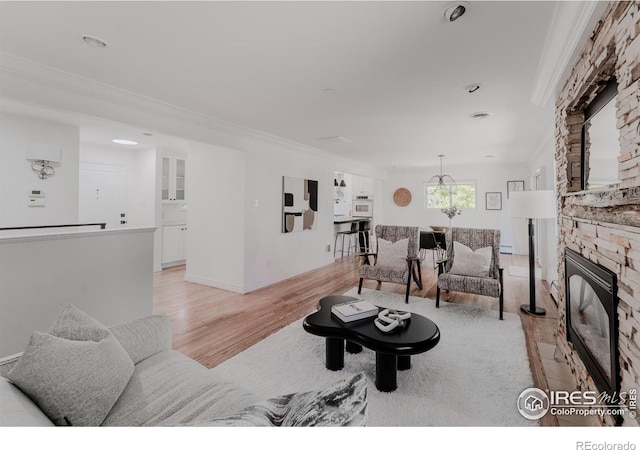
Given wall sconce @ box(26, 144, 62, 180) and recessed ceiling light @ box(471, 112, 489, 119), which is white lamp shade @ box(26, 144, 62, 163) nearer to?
wall sconce @ box(26, 144, 62, 180)

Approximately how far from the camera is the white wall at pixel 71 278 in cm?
225

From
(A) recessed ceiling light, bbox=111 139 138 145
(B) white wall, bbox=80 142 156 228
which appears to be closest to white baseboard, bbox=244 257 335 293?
(B) white wall, bbox=80 142 156 228

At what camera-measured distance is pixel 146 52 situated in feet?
7.02

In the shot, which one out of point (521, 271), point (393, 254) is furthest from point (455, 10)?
point (521, 271)

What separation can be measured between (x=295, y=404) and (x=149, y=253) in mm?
2878

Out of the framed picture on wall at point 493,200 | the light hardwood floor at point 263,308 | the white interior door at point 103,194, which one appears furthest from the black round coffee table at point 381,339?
the framed picture on wall at point 493,200

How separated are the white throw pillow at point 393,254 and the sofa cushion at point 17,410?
3.76 meters

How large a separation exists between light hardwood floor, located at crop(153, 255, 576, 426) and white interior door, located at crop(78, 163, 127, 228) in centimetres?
154

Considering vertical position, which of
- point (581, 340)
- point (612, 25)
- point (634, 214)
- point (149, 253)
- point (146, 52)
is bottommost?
point (581, 340)

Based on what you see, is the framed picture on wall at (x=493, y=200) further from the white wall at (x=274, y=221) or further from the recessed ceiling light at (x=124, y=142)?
the recessed ceiling light at (x=124, y=142)

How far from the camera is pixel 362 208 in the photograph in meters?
9.77

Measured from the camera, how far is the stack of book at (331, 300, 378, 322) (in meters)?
2.30
